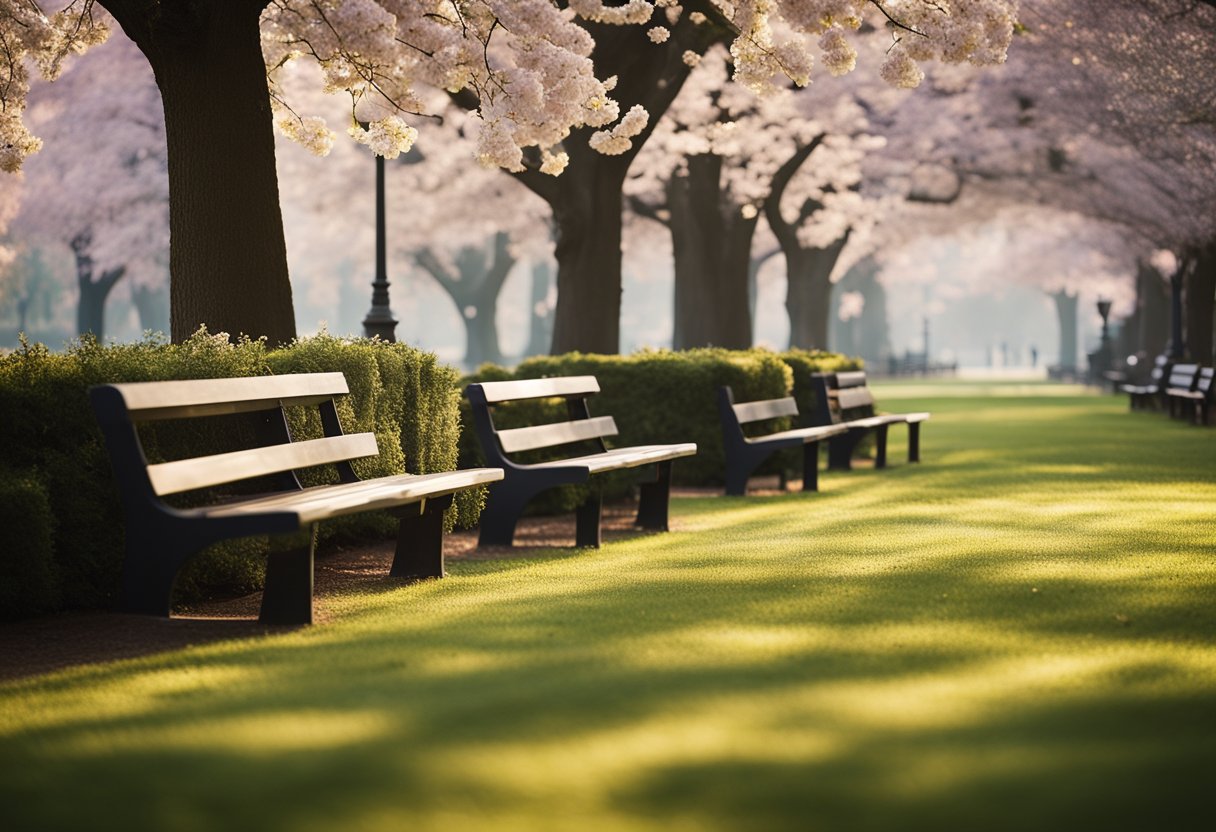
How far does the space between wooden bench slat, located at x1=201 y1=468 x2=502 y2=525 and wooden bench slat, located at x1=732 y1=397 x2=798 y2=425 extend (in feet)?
16.2

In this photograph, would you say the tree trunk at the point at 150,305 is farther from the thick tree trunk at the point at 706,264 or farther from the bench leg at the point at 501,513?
the bench leg at the point at 501,513

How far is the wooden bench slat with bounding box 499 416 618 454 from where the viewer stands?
9305 mm

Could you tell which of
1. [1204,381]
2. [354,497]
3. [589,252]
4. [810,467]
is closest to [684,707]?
[354,497]

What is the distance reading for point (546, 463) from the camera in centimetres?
931

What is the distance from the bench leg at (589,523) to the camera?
9.59 m

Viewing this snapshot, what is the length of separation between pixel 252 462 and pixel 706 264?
62.8ft

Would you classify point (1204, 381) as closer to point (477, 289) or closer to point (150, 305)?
point (477, 289)

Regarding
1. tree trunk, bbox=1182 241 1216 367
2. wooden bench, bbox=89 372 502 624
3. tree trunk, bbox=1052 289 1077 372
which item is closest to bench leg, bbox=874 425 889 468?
wooden bench, bbox=89 372 502 624

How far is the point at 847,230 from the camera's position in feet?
122

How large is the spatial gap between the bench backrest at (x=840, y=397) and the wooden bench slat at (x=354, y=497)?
758cm

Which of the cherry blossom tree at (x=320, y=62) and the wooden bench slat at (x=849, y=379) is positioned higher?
the cherry blossom tree at (x=320, y=62)

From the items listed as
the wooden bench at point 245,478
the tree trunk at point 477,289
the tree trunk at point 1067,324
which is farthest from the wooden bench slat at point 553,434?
the tree trunk at point 1067,324

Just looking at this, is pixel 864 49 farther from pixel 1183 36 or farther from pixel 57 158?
pixel 57 158

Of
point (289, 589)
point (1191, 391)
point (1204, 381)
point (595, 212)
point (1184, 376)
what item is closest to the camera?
point (289, 589)
